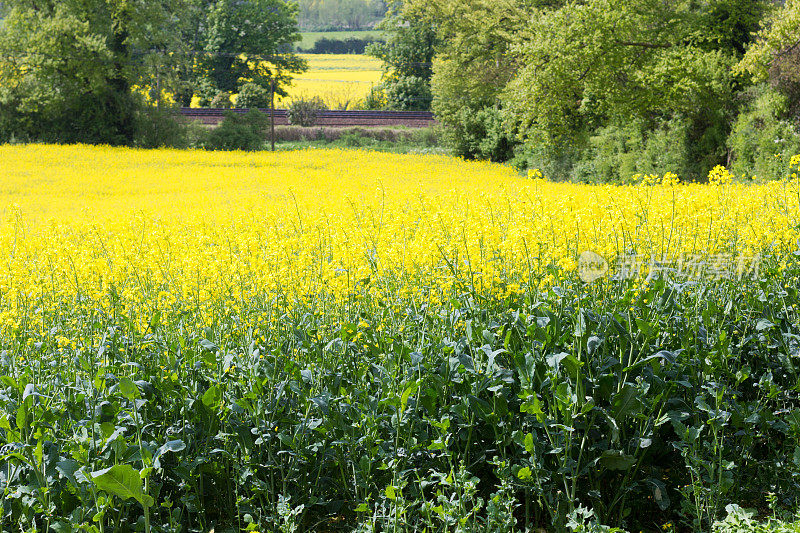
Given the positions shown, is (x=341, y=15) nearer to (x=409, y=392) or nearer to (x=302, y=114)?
(x=302, y=114)

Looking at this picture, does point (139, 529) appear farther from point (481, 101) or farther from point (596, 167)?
point (481, 101)

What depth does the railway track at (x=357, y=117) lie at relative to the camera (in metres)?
44.3

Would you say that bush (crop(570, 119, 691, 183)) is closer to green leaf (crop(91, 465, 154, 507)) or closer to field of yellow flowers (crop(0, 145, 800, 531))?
field of yellow flowers (crop(0, 145, 800, 531))

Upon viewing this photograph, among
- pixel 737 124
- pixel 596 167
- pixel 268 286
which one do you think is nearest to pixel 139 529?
pixel 268 286

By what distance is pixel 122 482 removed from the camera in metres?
2.88

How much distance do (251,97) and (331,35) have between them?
232 ft

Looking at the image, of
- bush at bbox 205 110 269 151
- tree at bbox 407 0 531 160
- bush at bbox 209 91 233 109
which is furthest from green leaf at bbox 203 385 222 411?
bush at bbox 209 91 233 109

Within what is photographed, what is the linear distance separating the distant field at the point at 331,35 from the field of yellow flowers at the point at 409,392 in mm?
107211

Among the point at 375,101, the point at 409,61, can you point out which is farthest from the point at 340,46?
the point at 409,61

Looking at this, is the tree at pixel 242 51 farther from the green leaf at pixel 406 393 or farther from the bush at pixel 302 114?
the green leaf at pixel 406 393

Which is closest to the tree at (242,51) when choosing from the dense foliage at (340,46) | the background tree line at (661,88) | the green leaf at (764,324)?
the background tree line at (661,88)

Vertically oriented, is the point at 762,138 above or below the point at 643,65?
below

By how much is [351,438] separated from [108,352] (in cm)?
167

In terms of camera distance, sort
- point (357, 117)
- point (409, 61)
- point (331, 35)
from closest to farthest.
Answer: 1. point (357, 117)
2. point (409, 61)
3. point (331, 35)
